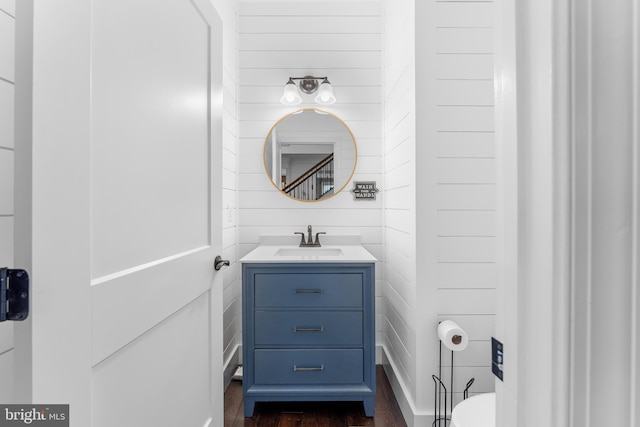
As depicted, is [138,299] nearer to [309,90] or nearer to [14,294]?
[14,294]

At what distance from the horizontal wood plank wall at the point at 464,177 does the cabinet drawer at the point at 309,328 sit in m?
0.47

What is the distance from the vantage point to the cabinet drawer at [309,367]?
173 centimetres

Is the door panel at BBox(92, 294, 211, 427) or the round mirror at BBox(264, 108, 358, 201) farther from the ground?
the round mirror at BBox(264, 108, 358, 201)

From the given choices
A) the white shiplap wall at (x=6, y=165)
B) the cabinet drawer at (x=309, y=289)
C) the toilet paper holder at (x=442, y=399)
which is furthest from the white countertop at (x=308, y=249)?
the white shiplap wall at (x=6, y=165)

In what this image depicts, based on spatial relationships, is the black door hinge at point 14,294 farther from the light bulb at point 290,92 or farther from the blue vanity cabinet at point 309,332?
the light bulb at point 290,92

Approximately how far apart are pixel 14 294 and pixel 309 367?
1471mm

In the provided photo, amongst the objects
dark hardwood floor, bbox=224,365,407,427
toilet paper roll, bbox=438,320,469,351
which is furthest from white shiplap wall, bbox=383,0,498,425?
dark hardwood floor, bbox=224,365,407,427

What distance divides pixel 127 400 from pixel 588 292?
921mm

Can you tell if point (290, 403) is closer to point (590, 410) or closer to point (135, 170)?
point (135, 170)

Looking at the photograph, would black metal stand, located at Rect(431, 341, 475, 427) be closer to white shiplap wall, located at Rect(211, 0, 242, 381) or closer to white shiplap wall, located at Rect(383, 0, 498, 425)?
white shiplap wall, located at Rect(383, 0, 498, 425)

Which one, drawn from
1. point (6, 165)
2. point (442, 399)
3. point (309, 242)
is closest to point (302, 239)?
point (309, 242)

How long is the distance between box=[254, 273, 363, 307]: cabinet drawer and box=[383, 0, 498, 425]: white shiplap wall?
0.34m

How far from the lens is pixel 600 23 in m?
0.39

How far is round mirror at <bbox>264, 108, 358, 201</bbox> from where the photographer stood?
7.82 feet
